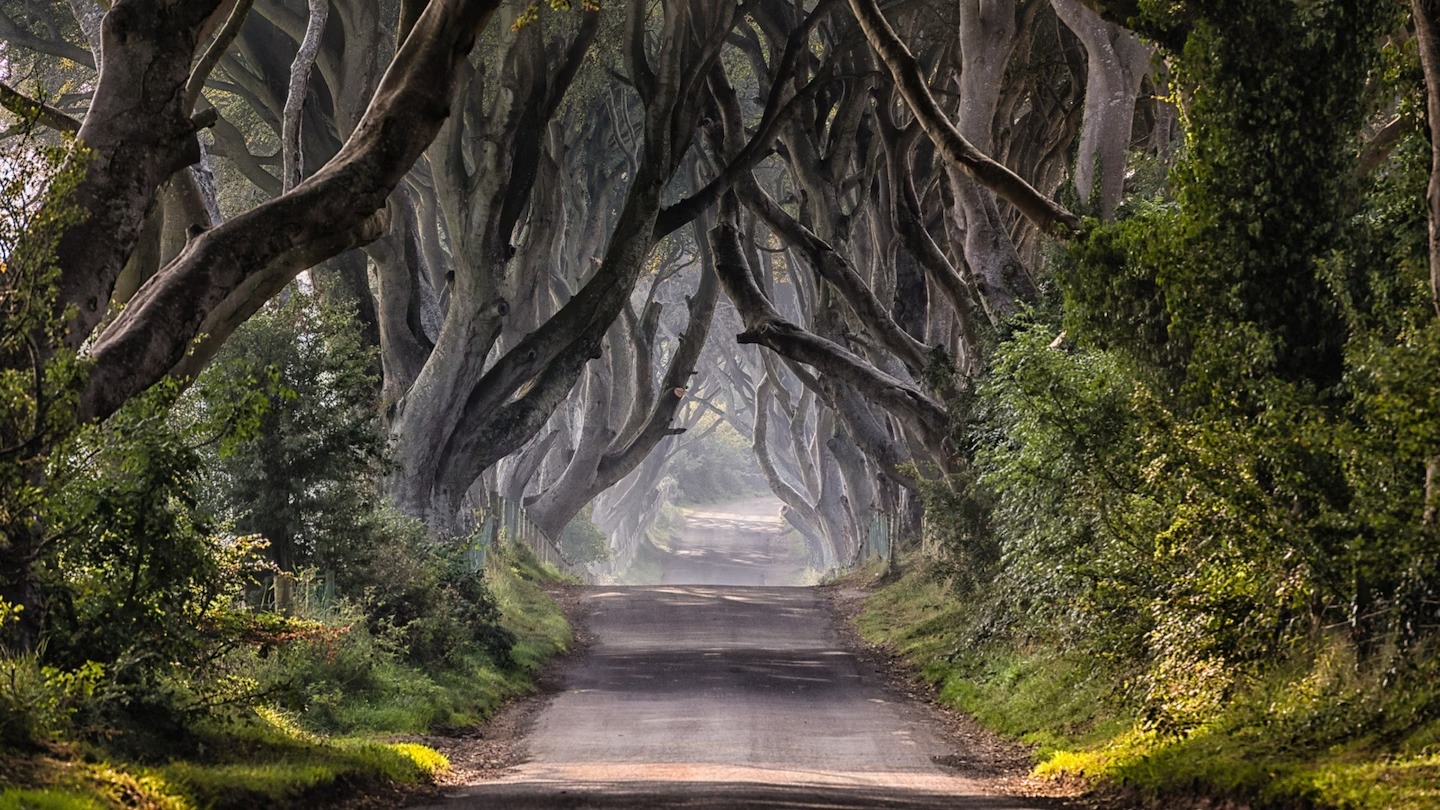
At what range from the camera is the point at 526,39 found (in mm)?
22844

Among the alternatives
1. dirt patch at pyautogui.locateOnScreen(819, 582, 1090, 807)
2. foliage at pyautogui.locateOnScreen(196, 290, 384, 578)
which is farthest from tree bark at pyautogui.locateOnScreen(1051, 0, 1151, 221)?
foliage at pyautogui.locateOnScreen(196, 290, 384, 578)

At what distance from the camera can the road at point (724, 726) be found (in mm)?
10852

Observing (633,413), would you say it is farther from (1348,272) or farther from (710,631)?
(1348,272)

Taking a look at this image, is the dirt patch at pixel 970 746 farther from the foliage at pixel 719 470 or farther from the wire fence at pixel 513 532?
the foliage at pixel 719 470

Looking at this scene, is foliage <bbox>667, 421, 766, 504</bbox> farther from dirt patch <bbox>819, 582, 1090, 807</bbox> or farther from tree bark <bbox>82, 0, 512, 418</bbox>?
tree bark <bbox>82, 0, 512, 418</bbox>

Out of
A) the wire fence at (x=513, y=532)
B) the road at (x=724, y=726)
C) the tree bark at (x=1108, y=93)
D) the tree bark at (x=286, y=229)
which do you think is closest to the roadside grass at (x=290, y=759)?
the road at (x=724, y=726)

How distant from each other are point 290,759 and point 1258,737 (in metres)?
6.20

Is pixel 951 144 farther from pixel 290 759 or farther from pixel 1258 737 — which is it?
pixel 290 759

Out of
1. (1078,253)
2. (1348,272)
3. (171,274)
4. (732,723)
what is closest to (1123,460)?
(1078,253)

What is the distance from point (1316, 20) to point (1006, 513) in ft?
18.9

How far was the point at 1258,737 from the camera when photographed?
9.90 metres

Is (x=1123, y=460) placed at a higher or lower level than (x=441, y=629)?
higher

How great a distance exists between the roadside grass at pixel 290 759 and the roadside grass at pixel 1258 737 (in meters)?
5.05

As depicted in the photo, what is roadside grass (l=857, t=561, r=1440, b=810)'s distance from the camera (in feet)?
27.1
